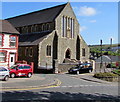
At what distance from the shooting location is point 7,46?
1164 inches

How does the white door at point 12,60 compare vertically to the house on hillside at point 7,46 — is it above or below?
below

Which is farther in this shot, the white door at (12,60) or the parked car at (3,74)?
the white door at (12,60)

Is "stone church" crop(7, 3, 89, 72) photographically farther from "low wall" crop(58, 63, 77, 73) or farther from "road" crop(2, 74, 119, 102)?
"road" crop(2, 74, 119, 102)

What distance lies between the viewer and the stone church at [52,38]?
124 feet

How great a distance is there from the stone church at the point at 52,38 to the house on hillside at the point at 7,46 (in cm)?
593

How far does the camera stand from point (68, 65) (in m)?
33.8

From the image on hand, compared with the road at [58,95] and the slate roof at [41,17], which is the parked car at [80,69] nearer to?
the road at [58,95]

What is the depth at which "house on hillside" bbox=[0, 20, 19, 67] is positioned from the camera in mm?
28953

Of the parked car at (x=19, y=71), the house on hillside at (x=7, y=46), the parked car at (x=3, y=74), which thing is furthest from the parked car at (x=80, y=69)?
the parked car at (x=3, y=74)

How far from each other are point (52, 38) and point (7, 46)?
42.1 feet

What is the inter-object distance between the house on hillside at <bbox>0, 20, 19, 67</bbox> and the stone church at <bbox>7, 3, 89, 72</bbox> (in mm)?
5932

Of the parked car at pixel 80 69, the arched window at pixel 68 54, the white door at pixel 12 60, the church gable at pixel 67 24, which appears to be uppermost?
the church gable at pixel 67 24

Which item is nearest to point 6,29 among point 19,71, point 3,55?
point 3,55

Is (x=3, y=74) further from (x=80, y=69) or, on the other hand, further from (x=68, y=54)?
(x=68, y=54)
